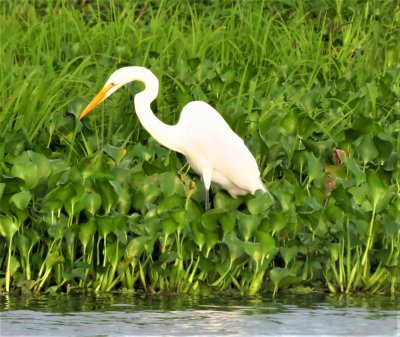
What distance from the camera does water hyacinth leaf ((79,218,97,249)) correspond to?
20.9 feet

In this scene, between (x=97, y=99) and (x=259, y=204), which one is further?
(x=97, y=99)

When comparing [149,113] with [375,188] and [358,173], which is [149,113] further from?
[375,188]

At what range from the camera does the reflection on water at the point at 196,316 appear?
5449mm

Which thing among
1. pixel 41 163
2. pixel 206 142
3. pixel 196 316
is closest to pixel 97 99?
pixel 206 142

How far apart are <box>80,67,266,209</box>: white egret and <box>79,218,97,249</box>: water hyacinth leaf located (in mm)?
863

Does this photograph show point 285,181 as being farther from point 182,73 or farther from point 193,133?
point 182,73

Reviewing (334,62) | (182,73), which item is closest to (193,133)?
(182,73)

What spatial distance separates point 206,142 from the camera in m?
7.17

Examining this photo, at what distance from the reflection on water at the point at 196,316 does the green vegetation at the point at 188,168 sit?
0.18 metres

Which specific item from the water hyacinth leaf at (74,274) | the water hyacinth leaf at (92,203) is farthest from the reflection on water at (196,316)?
the water hyacinth leaf at (92,203)

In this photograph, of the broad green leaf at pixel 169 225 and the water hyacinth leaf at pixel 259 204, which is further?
the water hyacinth leaf at pixel 259 204

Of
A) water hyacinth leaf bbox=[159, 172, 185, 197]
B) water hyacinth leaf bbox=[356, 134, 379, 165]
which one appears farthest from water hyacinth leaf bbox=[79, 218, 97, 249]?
water hyacinth leaf bbox=[356, 134, 379, 165]

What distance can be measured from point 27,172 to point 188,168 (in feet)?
4.25

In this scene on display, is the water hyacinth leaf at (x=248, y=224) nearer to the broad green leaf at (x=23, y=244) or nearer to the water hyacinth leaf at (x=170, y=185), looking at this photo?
the water hyacinth leaf at (x=170, y=185)
